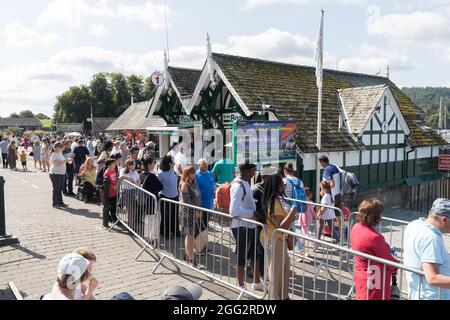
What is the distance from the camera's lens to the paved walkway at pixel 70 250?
564cm

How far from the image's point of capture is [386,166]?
16.6m

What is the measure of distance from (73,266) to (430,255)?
10.1 feet

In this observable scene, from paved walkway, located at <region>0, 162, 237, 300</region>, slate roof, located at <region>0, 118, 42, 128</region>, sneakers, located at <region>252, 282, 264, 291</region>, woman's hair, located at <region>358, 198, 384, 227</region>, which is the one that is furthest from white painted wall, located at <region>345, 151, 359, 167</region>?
slate roof, located at <region>0, 118, 42, 128</region>

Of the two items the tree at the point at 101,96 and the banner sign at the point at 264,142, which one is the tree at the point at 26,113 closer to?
the tree at the point at 101,96

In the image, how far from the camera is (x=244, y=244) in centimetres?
552

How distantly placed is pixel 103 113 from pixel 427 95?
164 metres

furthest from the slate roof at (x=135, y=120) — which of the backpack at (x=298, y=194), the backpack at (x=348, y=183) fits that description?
the backpack at (x=298, y=194)

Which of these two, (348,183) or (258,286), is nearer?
(258,286)

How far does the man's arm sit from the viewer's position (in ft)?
10.5

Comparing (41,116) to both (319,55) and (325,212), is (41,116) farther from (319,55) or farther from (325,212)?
(325,212)

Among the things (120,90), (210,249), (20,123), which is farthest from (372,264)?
(20,123)

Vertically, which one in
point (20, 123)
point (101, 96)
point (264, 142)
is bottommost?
point (264, 142)

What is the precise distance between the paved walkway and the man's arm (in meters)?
2.81

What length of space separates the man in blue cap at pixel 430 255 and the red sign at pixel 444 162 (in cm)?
1881
